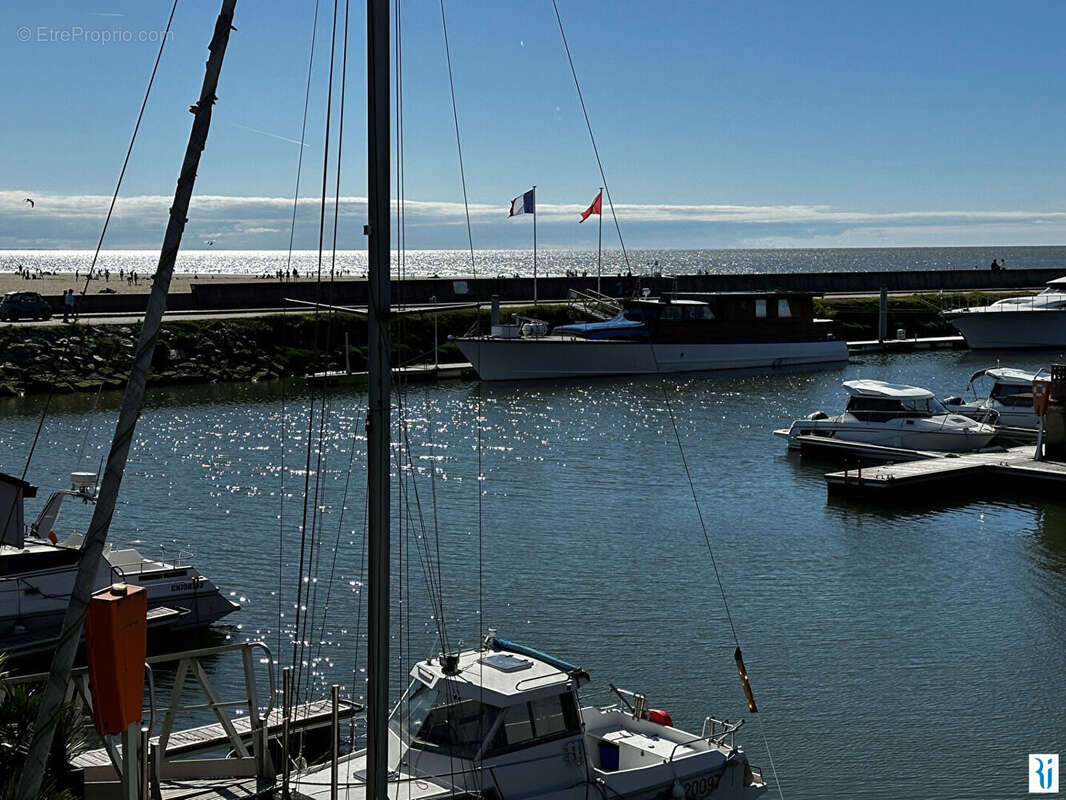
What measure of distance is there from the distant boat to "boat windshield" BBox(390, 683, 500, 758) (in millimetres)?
47121

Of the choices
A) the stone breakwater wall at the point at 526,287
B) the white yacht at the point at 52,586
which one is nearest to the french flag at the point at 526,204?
the stone breakwater wall at the point at 526,287

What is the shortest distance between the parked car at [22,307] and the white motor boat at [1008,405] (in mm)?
48128

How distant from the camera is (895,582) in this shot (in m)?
27.3

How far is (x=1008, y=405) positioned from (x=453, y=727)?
3566cm

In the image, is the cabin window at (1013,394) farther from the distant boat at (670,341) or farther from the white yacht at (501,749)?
the white yacht at (501,749)

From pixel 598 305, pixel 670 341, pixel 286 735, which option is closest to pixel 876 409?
pixel 670 341

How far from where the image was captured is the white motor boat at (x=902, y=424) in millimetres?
40938

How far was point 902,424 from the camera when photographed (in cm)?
4128

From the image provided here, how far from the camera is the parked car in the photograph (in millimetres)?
67375

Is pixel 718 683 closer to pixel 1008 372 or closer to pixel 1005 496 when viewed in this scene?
pixel 1005 496

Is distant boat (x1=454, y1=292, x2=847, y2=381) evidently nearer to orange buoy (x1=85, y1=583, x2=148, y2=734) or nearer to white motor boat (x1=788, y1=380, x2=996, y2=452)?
white motor boat (x1=788, y1=380, x2=996, y2=452)

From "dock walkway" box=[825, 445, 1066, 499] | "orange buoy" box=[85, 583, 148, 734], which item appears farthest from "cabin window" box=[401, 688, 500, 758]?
"dock walkway" box=[825, 445, 1066, 499]

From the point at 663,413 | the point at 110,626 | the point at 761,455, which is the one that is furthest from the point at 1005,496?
the point at 110,626

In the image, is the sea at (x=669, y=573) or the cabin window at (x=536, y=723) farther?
the sea at (x=669, y=573)
